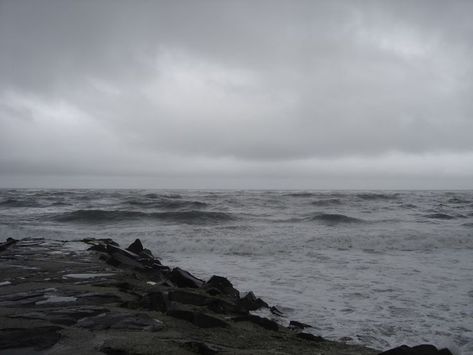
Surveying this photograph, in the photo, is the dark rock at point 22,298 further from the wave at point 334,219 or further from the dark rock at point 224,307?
the wave at point 334,219

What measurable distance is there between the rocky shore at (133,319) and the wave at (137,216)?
14362 mm

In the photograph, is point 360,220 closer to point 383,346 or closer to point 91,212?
point 91,212

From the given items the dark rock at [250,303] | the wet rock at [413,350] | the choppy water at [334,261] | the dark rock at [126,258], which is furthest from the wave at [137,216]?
the wet rock at [413,350]

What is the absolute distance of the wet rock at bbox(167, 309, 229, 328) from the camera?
4.37 m

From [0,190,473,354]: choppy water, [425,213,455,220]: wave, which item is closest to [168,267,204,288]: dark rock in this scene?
[0,190,473,354]: choppy water

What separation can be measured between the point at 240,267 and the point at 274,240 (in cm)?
450

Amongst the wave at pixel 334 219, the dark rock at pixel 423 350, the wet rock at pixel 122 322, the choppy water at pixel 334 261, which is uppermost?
the dark rock at pixel 423 350

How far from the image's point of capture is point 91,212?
2291cm

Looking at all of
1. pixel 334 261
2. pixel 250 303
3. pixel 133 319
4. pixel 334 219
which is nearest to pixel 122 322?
pixel 133 319

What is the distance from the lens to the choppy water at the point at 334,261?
5852 millimetres

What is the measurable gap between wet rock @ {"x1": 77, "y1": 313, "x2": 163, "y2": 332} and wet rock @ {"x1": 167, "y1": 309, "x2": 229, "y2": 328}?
30cm

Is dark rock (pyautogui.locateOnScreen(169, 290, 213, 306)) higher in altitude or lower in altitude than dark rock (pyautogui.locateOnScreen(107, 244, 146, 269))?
higher

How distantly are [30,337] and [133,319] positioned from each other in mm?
1066

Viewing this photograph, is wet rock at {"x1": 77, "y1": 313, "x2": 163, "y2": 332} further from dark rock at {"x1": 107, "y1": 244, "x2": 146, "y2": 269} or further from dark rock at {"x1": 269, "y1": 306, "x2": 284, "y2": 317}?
dark rock at {"x1": 107, "y1": 244, "x2": 146, "y2": 269}
